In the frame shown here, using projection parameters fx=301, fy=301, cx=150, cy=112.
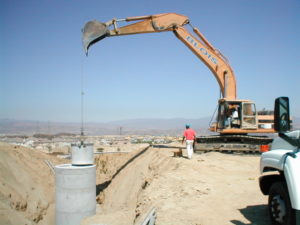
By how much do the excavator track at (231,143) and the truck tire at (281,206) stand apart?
10270 mm

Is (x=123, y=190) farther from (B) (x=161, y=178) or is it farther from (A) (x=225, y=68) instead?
(A) (x=225, y=68)

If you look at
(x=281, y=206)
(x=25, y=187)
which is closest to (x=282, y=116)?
(x=281, y=206)

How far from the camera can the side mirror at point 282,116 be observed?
4488mm

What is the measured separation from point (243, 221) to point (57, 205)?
9.70 meters

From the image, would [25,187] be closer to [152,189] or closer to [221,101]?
[152,189]

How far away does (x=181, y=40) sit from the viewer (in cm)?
1628

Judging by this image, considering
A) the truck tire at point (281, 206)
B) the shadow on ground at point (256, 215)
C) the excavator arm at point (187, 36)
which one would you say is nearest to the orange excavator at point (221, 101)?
the excavator arm at point (187, 36)

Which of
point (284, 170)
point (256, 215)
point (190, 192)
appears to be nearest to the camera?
point (284, 170)

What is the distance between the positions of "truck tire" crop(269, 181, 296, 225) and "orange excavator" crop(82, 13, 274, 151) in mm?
10085

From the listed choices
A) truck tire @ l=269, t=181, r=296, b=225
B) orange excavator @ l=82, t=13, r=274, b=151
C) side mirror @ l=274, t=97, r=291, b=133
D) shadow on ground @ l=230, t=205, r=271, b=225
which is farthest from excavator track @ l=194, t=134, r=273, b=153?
side mirror @ l=274, t=97, r=291, b=133

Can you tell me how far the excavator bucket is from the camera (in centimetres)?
1396

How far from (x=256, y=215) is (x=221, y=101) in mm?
9545

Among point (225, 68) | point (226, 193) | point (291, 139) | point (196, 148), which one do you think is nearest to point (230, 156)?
point (196, 148)

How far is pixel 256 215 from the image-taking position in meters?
6.83
